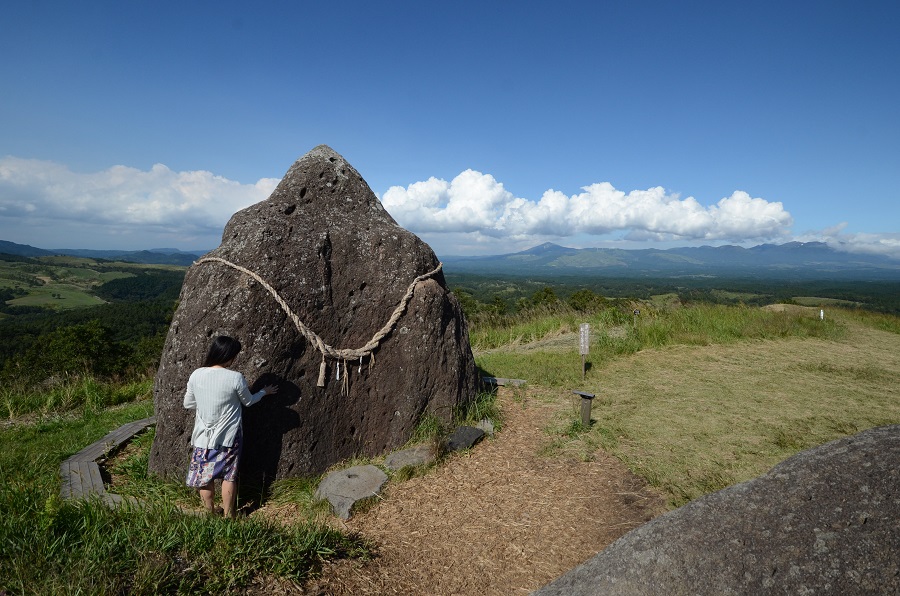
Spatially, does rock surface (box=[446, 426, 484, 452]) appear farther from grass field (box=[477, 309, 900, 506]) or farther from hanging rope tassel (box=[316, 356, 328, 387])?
hanging rope tassel (box=[316, 356, 328, 387])

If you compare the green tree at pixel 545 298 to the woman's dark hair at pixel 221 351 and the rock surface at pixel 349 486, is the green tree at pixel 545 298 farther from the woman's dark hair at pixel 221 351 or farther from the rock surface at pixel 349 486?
the woman's dark hair at pixel 221 351

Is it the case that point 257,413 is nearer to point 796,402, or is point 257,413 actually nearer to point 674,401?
point 674,401

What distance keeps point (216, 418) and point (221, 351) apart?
59 centimetres

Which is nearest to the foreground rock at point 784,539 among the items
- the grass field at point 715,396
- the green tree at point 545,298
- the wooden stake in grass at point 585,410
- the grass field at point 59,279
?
the grass field at point 715,396

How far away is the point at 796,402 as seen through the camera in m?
7.25

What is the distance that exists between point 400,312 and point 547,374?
434cm

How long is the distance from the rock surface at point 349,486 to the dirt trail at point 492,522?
13 cm

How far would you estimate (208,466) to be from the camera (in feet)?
13.5

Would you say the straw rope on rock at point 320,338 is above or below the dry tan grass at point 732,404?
above

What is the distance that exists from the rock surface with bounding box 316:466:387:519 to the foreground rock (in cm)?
269

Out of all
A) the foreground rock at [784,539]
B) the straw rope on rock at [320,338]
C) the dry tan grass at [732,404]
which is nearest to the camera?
the foreground rock at [784,539]

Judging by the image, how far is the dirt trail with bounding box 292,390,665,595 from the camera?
343cm

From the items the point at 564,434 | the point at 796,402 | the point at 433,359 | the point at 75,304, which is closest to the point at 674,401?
the point at 796,402

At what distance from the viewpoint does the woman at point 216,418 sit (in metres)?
4.05
